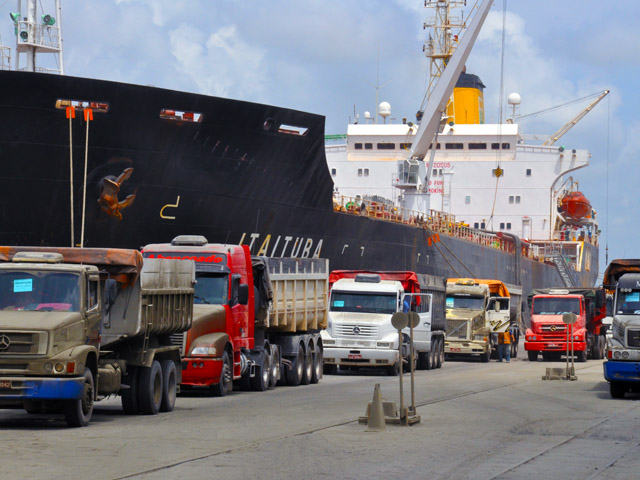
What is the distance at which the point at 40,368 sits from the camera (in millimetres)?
13586

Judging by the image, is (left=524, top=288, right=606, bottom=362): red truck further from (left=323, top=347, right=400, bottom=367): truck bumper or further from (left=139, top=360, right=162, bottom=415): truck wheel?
(left=139, top=360, right=162, bottom=415): truck wheel

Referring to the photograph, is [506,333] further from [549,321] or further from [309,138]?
[309,138]

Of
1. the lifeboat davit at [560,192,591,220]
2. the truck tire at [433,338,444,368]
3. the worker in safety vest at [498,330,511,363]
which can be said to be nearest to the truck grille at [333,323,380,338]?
the truck tire at [433,338,444,368]

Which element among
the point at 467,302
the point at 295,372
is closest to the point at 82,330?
the point at 295,372

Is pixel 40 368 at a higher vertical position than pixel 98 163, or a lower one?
lower

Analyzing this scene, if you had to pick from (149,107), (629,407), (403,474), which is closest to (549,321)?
(149,107)

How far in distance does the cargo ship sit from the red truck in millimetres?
8004

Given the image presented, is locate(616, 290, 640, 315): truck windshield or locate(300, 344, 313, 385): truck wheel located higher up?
locate(616, 290, 640, 315): truck windshield

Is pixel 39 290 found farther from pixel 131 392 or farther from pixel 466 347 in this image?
pixel 466 347

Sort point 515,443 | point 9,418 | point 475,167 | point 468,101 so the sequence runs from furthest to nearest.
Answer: point 468,101, point 475,167, point 9,418, point 515,443

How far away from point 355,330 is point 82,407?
14.2m

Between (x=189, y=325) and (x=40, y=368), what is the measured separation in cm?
439

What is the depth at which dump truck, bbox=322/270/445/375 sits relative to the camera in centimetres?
2780

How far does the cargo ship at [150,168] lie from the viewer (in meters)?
27.6
